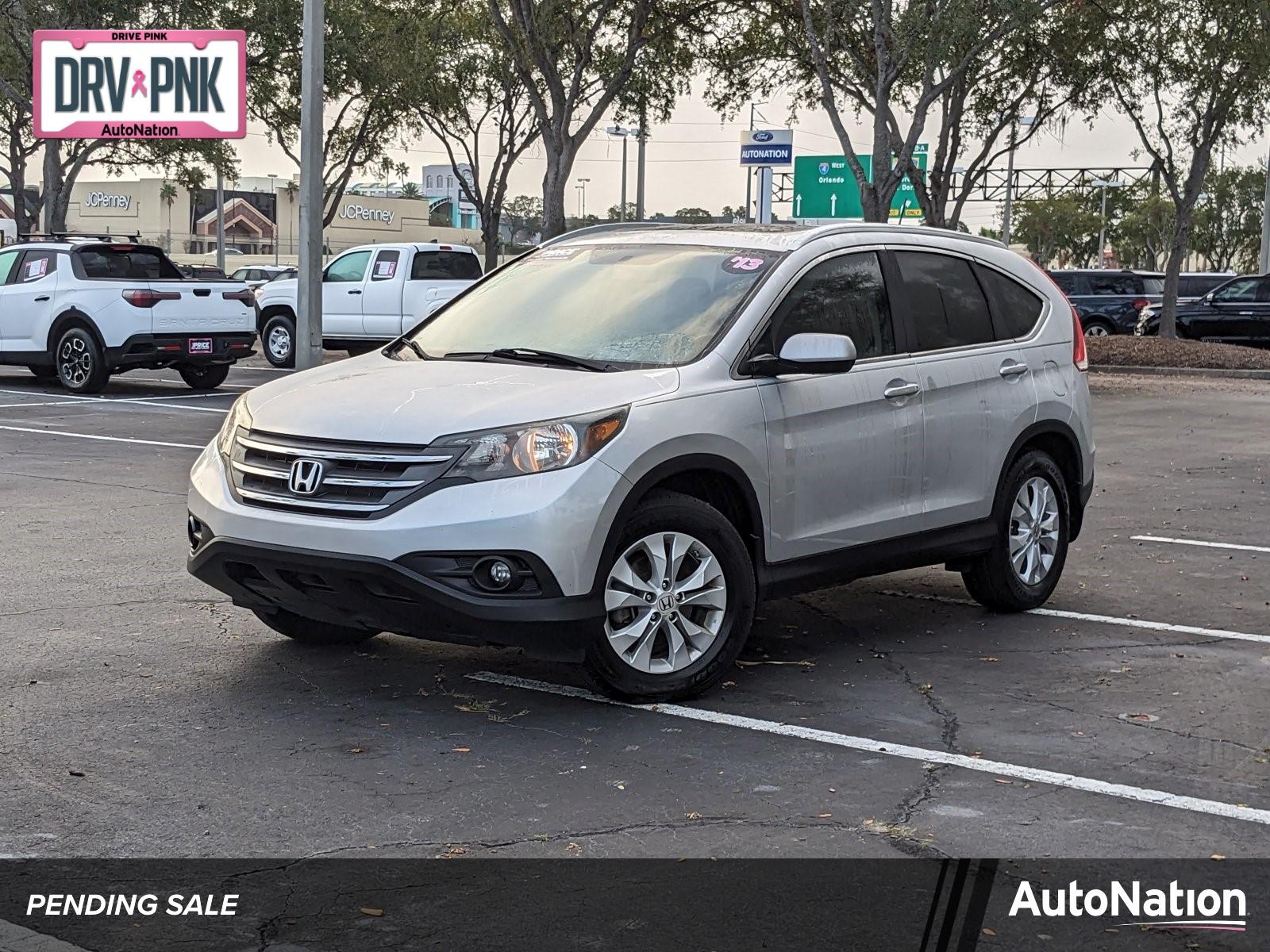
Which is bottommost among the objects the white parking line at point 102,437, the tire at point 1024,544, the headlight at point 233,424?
the white parking line at point 102,437

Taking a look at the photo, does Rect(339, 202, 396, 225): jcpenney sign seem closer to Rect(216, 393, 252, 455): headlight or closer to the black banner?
Rect(216, 393, 252, 455): headlight

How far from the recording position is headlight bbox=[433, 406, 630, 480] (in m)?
5.75

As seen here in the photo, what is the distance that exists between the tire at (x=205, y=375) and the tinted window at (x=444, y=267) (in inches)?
165

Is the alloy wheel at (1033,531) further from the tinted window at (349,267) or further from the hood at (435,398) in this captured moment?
the tinted window at (349,267)

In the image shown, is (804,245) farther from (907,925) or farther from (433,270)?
(433,270)

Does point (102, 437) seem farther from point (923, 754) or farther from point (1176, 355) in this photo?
point (1176, 355)

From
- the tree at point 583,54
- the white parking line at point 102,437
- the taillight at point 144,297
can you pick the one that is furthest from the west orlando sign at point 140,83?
the white parking line at point 102,437

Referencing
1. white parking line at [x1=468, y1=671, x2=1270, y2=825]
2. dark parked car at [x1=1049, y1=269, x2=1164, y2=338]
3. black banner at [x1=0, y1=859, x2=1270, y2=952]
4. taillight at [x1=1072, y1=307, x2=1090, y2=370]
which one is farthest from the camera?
dark parked car at [x1=1049, y1=269, x2=1164, y2=338]

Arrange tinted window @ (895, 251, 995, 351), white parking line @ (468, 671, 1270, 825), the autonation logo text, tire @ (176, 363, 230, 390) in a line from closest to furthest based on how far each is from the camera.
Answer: the autonation logo text
white parking line @ (468, 671, 1270, 825)
tinted window @ (895, 251, 995, 351)
tire @ (176, 363, 230, 390)

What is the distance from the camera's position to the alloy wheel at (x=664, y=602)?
596 centimetres

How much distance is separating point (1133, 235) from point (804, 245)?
280ft

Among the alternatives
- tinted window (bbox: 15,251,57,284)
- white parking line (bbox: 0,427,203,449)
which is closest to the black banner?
white parking line (bbox: 0,427,203,449)

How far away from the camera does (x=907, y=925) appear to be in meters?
4.04

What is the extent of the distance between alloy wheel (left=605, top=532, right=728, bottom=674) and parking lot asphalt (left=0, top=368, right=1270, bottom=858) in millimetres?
224
